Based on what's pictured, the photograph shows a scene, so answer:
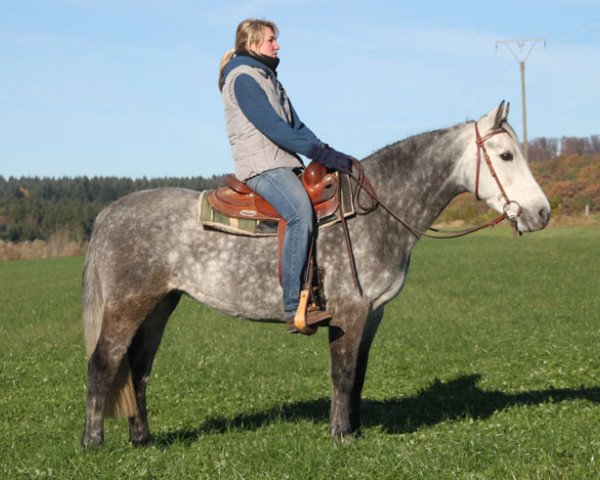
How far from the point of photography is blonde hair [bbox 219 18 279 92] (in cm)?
797

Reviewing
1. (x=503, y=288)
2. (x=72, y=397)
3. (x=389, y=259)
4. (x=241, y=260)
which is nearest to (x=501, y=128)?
(x=389, y=259)

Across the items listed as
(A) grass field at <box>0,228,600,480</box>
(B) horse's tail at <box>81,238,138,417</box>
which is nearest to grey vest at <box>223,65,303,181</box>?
(B) horse's tail at <box>81,238,138,417</box>

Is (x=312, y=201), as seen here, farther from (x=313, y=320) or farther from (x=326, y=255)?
(x=313, y=320)

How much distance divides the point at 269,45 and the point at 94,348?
11.0 feet

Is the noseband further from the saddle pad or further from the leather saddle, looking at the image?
the leather saddle

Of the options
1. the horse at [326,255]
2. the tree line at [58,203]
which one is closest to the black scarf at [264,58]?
the horse at [326,255]

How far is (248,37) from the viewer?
7.99 m

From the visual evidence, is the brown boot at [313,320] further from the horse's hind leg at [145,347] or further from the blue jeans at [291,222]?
the horse's hind leg at [145,347]

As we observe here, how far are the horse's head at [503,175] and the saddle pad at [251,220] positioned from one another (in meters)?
1.14

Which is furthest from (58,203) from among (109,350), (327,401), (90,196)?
(109,350)

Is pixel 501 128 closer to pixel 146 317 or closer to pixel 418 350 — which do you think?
pixel 146 317

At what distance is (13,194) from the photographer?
163125mm

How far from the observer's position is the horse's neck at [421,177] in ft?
26.6

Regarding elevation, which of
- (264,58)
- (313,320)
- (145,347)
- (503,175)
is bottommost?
(145,347)
